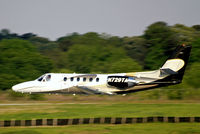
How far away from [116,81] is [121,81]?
520 mm

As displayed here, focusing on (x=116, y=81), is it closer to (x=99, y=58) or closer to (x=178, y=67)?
(x=178, y=67)

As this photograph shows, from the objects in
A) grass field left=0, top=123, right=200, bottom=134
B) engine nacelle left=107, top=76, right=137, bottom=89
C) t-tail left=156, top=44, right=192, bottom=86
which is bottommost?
grass field left=0, top=123, right=200, bottom=134

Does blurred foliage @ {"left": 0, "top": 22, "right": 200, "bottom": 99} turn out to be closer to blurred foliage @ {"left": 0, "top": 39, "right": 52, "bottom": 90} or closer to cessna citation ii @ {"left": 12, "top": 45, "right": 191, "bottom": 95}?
blurred foliage @ {"left": 0, "top": 39, "right": 52, "bottom": 90}

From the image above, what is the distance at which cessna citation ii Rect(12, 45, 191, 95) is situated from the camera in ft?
118

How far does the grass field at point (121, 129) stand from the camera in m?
20.3

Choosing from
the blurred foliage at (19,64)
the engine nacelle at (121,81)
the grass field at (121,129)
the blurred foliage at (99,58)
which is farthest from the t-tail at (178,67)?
the blurred foliage at (19,64)

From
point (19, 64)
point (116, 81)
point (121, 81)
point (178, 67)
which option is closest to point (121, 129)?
point (121, 81)

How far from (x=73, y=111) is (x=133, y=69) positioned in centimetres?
2586

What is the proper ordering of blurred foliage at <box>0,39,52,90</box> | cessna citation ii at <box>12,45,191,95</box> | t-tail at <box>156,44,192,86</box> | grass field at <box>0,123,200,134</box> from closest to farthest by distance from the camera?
grass field at <box>0,123,200,134</box>, t-tail at <box>156,44,192,86</box>, cessna citation ii at <box>12,45,191,95</box>, blurred foliage at <box>0,39,52,90</box>

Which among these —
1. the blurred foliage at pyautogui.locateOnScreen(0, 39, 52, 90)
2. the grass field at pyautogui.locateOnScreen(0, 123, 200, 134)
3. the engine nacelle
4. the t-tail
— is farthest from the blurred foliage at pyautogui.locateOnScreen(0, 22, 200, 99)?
the grass field at pyautogui.locateOnScreen(0, 123, 200, 134)

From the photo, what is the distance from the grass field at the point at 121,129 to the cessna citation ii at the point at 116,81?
44.8 feet

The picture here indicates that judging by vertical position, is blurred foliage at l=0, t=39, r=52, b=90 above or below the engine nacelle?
above

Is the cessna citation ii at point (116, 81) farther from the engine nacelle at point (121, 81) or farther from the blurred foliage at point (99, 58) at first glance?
the blurred foliage at point (99, 58)

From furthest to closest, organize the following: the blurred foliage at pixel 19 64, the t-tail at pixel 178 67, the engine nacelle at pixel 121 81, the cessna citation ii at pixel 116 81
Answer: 1. the blurred foliage at pixel 19 64
2. the engine nacelle at pixel 121 81
3. the cessna citation ii at pixel 116 81
4. the t-tail at pixel 178 67
